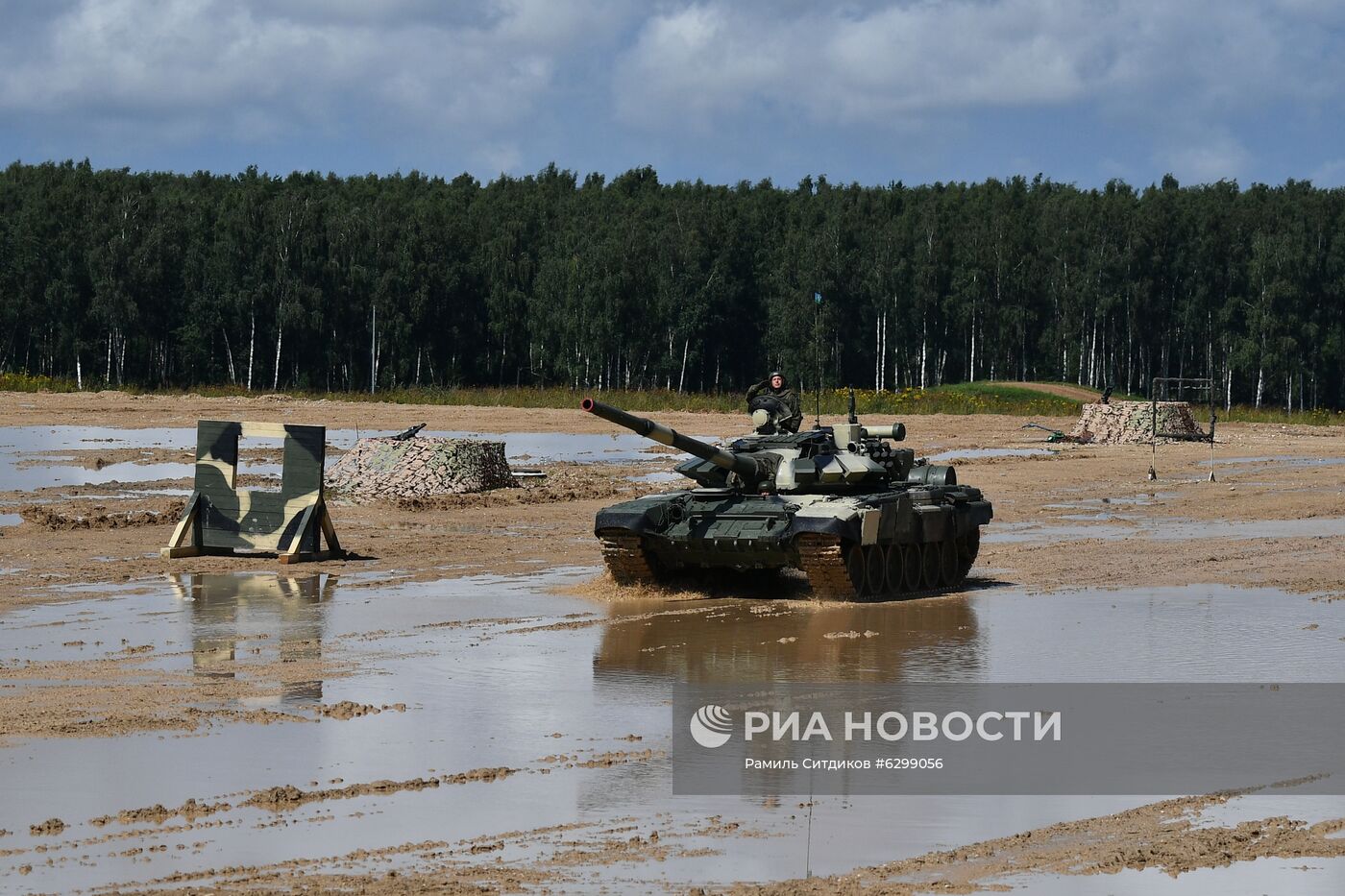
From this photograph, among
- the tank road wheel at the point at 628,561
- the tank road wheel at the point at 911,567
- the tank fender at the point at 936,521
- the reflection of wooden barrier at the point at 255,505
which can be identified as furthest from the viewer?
the reflection of wooden barrier at the point at 255,505

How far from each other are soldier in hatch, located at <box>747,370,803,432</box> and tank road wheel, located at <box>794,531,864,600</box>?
217 cm

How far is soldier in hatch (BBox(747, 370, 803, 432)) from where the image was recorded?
1853cm

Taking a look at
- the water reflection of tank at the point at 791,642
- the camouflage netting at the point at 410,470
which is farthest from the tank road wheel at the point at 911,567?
the camouflage netting at the point at 410,470

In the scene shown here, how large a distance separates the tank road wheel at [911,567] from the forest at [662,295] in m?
57.6

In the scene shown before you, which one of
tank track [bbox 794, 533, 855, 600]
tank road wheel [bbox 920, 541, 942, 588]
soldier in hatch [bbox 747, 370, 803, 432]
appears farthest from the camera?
soldier in hatch [bbox 747, 370, 803, 432]

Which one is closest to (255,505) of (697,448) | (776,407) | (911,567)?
(697,448)

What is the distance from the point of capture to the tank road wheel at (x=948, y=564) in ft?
61.4

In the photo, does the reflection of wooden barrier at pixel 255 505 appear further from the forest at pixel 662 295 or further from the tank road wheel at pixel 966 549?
the forest at pixel 662 295

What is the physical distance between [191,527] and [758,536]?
668cm

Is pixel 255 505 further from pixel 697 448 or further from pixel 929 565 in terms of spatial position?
pixel 929 565

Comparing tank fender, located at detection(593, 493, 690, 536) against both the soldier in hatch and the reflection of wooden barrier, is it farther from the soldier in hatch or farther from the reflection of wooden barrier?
the reflection of wooden barrier

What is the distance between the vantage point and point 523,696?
1191 cm

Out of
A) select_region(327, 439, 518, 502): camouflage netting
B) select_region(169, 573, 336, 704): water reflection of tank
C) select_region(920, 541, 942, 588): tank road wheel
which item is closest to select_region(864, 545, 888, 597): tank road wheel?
select_region(920, 541, 942, 588): tank road wheel

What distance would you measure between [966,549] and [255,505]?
741 centimetres
